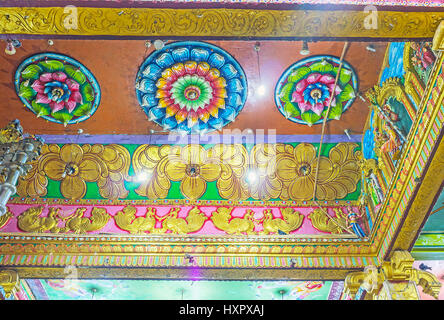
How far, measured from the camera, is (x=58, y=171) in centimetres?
597

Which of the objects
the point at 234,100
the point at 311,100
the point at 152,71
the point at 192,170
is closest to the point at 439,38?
the point at 311,100

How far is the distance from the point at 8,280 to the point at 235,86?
12.3ft

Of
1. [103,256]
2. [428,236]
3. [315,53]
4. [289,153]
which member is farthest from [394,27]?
[103,256]

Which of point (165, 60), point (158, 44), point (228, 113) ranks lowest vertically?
point (158, 44)

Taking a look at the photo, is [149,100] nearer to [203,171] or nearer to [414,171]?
[203,171]

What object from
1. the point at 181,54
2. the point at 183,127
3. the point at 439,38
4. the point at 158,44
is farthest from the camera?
the point at 183,127

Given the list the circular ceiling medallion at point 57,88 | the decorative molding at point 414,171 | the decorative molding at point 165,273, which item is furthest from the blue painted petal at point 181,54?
the decorative molding at point 414,171

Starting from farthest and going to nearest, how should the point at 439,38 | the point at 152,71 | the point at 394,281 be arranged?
the point at 152,71 → the point at 394,281 → the point at 439,38

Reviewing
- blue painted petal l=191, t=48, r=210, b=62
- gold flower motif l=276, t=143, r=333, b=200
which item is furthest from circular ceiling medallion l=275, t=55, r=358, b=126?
blue painted petal l=191, t=48, r=210, b=62

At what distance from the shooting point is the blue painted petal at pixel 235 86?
18.1 ft

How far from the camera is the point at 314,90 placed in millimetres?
5555

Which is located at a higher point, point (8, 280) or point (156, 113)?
point (156, 113)

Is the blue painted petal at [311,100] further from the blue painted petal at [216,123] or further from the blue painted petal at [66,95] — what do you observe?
the blue painted petal at [66,95]

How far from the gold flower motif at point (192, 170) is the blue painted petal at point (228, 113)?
583mm
